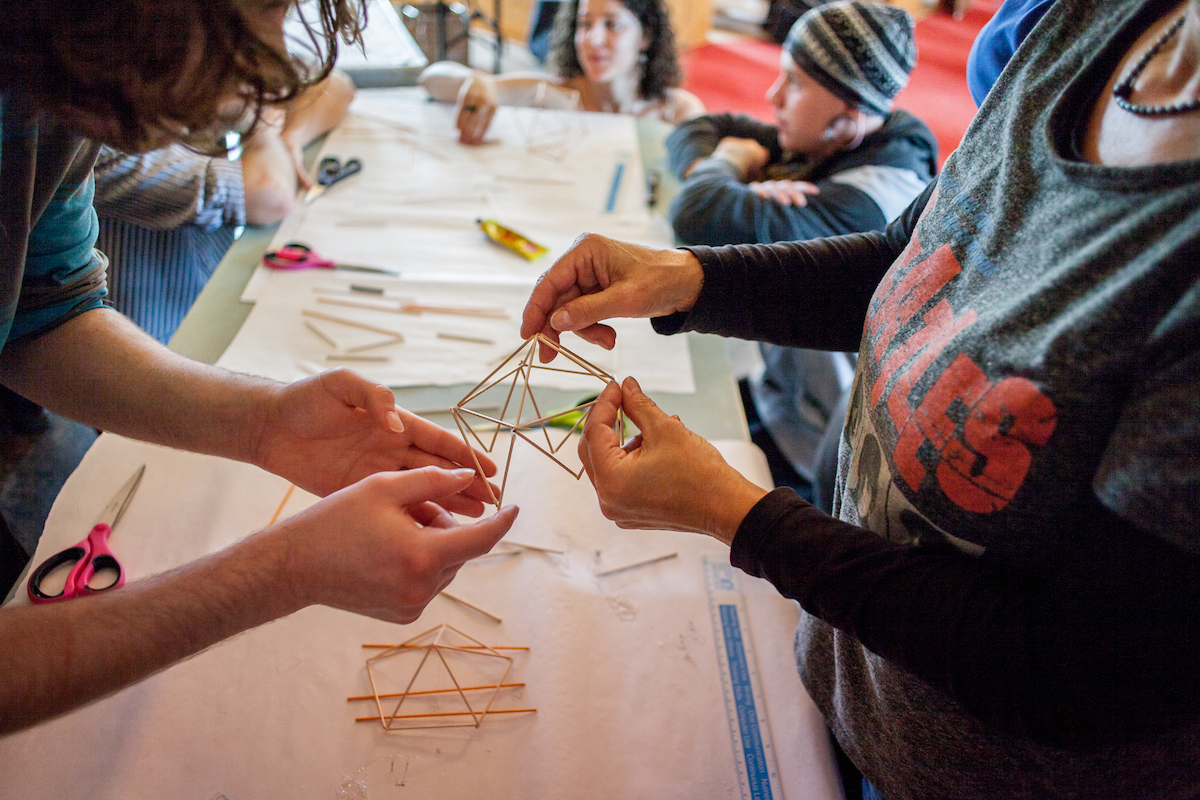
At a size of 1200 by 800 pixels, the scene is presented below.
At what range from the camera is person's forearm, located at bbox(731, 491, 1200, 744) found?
1.90 ft

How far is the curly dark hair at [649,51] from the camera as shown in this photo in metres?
2.90

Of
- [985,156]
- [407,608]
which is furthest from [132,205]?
[985,156]

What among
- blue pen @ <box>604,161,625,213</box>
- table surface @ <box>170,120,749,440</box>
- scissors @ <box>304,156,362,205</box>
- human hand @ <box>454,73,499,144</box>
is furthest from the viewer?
human hand @ <box>454,73,499,144</box>

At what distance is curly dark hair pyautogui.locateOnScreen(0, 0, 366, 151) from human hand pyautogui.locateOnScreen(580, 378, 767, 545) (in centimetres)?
59

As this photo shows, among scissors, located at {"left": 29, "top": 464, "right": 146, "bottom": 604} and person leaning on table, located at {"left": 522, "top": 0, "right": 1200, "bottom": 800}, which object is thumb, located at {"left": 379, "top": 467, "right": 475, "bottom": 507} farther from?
scissors, located at {"left": 29, "top": 464, "right": 146, "bottom": 604}

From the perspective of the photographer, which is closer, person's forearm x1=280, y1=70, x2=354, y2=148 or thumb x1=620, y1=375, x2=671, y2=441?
thumb x1=620, y1=375, x2=671, y2=441

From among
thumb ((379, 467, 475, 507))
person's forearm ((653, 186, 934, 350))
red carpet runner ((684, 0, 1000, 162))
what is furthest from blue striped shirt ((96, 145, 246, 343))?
red carpet runner ((684, 0, 1000, 162))


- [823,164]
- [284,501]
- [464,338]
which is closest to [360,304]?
[464,338]

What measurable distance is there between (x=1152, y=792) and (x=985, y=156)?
728 mm

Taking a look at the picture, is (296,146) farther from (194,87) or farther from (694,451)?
(694,451)

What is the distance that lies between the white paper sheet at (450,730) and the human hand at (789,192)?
1.05 m

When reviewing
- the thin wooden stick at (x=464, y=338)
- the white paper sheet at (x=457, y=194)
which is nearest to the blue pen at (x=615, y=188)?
the white paper sheet at (x=457, y=194)

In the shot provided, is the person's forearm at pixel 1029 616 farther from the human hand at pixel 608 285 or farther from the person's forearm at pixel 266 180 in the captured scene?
the person's forearm at pixel 266 180

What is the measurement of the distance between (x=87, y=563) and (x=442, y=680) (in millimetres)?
609
